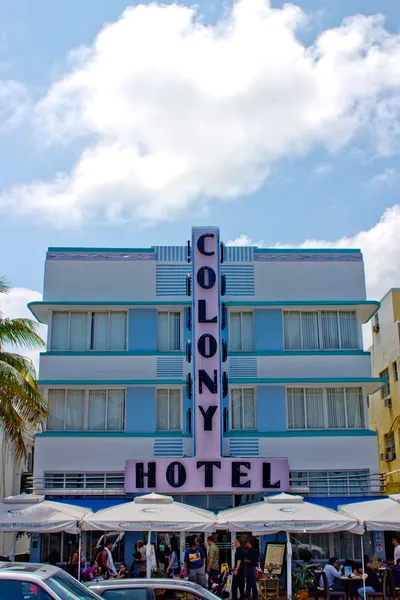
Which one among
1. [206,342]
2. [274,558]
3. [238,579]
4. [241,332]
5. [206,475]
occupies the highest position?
[241,332]

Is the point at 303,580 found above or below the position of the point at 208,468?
below

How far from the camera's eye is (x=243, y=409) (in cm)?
2962

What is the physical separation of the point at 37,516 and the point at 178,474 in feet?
23.0

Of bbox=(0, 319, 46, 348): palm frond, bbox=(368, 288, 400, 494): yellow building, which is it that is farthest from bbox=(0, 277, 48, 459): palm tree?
bbox=(368, 288, 400, 494): yellow building

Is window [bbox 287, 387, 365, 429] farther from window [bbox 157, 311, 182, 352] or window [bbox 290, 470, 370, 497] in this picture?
window [bbox 157, 311, 182, 352]

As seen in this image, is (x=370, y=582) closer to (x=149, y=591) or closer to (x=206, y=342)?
(x=149, y=591)

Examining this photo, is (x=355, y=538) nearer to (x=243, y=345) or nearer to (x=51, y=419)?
(x=243, y=345)

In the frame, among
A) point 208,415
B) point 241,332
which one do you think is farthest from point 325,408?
point 208,415

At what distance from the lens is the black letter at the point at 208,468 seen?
2700 cm

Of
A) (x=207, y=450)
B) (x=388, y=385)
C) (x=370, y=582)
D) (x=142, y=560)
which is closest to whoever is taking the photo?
(x=370, y=582)

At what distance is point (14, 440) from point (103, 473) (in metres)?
6.44

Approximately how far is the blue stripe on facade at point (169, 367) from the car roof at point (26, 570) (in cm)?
1932

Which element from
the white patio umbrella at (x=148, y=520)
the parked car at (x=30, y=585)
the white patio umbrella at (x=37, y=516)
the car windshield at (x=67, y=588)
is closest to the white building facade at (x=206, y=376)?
the white patio umbrella at (x=37, y=516)

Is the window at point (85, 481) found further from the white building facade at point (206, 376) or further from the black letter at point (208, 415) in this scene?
the black letter at point (208, 415)
